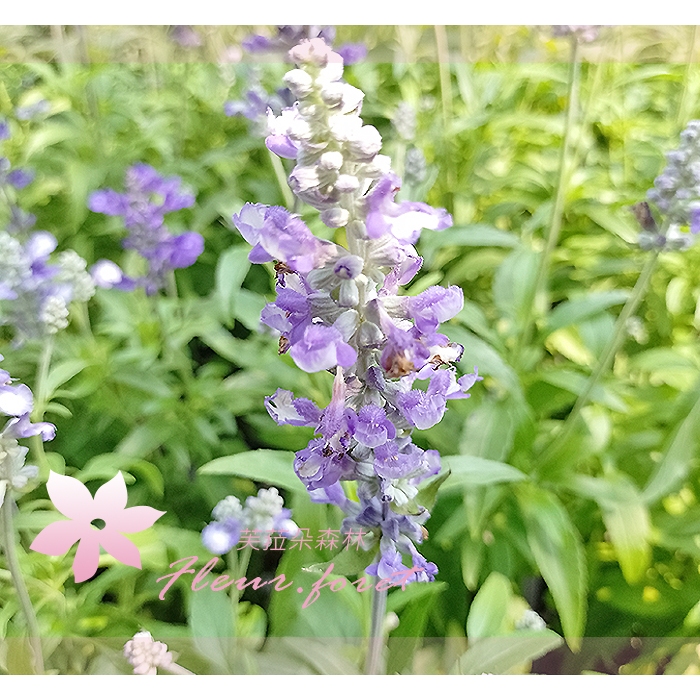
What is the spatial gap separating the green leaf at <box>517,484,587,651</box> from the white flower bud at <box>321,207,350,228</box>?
1.11 meters

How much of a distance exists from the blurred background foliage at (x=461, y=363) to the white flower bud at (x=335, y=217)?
57 cm

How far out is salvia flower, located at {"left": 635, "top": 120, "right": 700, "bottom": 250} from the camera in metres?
1.34

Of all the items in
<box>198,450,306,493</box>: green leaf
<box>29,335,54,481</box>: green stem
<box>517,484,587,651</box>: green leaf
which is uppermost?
<box>198,450,306,493</box>: green leaf

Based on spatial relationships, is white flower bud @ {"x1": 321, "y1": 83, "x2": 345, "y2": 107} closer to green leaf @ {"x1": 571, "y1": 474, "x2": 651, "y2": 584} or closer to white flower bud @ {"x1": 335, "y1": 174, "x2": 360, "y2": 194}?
white flower bud @ {"x1": 335, "y1": 174, "x2": 360, "y2": 194}

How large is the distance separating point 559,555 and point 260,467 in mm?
830

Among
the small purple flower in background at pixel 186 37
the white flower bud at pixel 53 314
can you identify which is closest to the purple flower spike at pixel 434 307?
the white flower bud at pixel 53 314

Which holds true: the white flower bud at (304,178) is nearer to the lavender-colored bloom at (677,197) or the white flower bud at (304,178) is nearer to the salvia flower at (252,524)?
the salvia flower at (252,524)

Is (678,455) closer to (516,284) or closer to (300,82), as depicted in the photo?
(516,284)

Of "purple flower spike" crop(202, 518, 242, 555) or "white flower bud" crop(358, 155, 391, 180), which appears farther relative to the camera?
"purple flower spike" crop(202, 518, 242, 555)

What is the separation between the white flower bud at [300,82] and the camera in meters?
0.63

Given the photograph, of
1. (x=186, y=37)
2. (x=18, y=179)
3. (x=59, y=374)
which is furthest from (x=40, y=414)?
(x=186, y=37)

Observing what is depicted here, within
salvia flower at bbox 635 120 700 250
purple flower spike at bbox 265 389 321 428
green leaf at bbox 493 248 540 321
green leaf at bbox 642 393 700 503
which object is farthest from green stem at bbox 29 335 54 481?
salvia flower at bbox 635 120 700 250

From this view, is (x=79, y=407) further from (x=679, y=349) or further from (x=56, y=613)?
(x=679, y=349)

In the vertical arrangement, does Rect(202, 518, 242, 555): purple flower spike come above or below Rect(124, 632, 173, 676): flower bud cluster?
above
